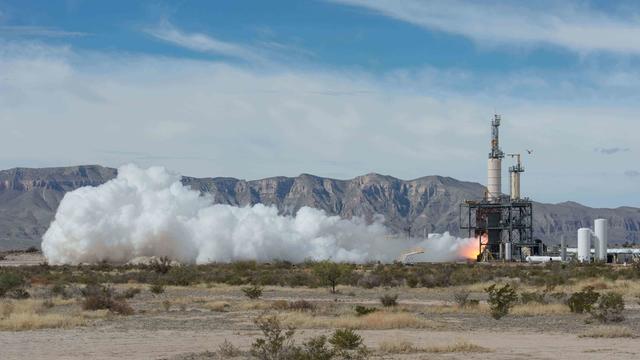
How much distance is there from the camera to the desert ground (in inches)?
1168

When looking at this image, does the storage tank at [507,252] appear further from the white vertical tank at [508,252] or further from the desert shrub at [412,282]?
the desert shrub at [412,282]

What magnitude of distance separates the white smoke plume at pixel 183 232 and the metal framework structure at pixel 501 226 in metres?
19.0

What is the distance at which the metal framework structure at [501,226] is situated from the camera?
452ft

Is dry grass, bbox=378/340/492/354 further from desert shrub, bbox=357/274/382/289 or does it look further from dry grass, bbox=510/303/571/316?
desert shrub, bbox=357/274/382/289

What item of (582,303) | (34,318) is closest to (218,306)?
(34,318)

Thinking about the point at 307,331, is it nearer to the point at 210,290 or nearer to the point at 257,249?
the point at 210,290

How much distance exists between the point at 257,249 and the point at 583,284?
186ft

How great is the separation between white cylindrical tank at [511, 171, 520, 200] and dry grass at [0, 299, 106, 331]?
111m

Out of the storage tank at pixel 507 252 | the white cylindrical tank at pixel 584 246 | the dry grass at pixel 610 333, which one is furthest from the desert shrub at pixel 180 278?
the white cylindrical tank at pixel 584 246

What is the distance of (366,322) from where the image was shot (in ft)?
124

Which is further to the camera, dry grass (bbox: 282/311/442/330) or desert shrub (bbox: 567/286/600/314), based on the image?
desert shrub (bbox: 567/286/600/314)

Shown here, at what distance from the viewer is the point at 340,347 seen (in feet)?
91.0

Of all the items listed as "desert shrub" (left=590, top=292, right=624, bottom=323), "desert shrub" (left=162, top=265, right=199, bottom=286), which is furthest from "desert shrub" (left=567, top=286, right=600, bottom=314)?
"desert shrub" (left=162, top=265, right=199, bottom=286)

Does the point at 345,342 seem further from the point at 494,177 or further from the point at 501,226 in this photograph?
the point at 494,177
